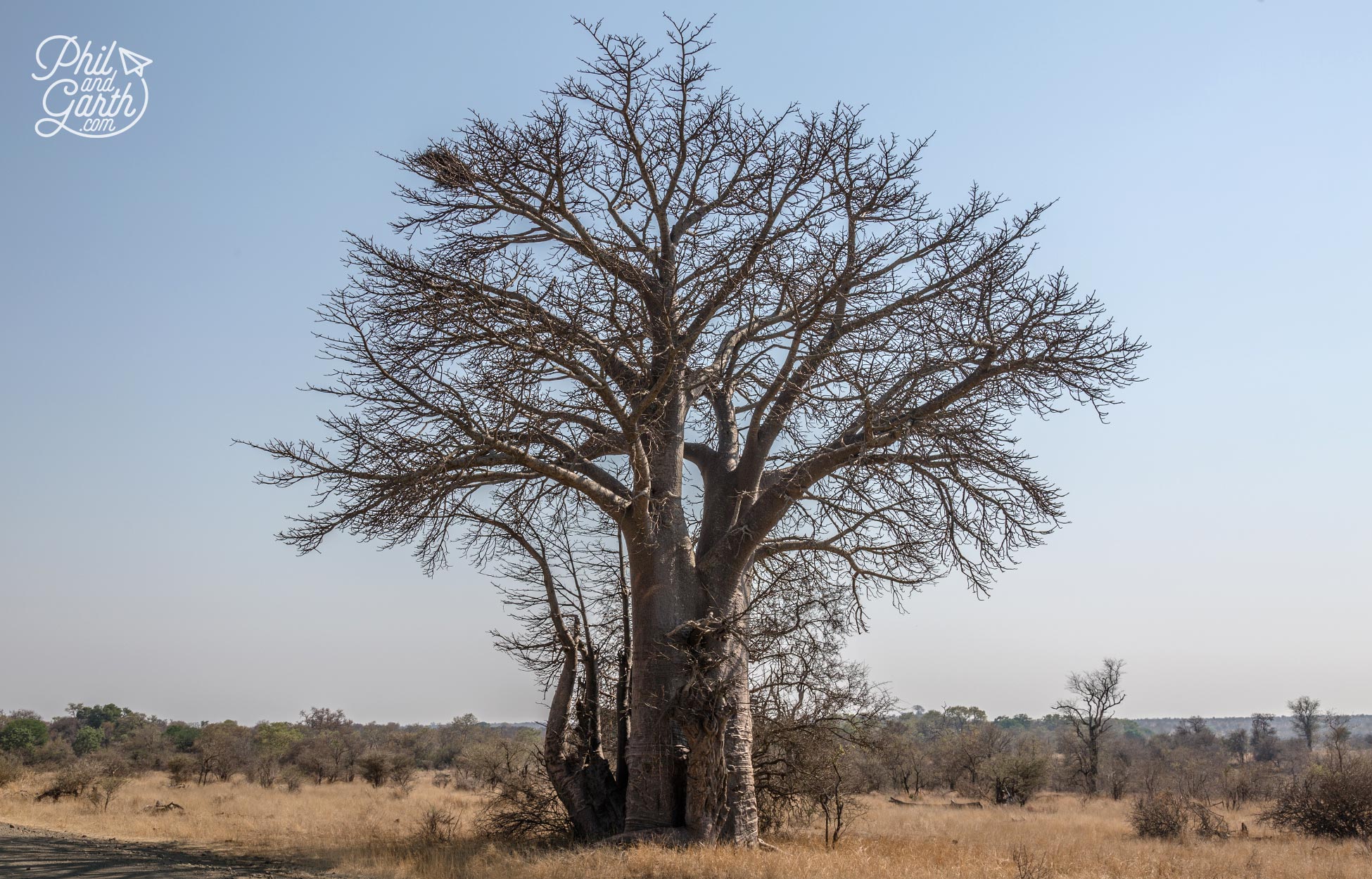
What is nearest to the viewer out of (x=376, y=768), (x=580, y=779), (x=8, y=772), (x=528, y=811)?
(x=580, y=779)

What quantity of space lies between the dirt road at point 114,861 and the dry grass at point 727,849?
0.65 metres

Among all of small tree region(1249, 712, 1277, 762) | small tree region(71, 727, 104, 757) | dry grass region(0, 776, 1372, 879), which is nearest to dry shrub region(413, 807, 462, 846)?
dry grass region(0, 776, 1372, 879)

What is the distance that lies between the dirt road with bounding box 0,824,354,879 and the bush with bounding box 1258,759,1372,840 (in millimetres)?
13816

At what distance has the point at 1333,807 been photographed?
45.1 feet

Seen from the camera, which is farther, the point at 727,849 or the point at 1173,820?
the point at 1173,820

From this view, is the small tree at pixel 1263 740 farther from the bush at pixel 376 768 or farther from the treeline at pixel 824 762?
the bush at pixel 376 768

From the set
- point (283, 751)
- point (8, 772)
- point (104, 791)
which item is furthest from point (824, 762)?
point (283, 751)

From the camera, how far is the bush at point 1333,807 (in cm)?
1342

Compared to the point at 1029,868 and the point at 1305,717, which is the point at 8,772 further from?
the point at 1305,717

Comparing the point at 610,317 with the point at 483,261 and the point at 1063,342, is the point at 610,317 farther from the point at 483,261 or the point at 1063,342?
the point at 1063,342

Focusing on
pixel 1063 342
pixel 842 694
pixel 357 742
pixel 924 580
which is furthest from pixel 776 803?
pixel 357 742

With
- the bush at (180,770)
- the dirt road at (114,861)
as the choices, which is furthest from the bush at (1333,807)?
the bush at (180,770)

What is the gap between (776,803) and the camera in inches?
421

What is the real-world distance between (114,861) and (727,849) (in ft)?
17.8
